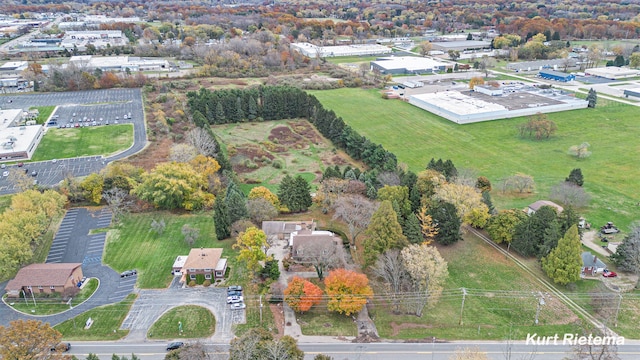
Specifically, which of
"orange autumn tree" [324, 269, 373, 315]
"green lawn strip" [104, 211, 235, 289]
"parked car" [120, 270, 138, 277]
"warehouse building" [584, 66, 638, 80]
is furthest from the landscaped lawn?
"warehouse building" [584, 66, 638, 80]

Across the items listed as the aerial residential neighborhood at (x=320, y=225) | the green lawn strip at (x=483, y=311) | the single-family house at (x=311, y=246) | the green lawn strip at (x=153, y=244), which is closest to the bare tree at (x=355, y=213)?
the aerial residential neighborhood at (x=320, y=225)

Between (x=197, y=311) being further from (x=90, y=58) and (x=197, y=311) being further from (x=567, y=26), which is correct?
(x=567, y=26)

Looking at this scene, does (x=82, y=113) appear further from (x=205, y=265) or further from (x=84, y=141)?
(x=205, y=265)

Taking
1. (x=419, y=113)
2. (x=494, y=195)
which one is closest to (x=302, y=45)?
(x=419, y=113)

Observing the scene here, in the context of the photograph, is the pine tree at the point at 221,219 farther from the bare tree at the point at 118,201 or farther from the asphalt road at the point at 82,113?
the asphalt road at the point at 82,113

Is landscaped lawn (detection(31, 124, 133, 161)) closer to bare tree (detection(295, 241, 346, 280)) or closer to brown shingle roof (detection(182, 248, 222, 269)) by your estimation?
brown shingle roof (detection(182, 248, 222, 269))

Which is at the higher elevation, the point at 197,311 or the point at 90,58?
the point at 90,58
